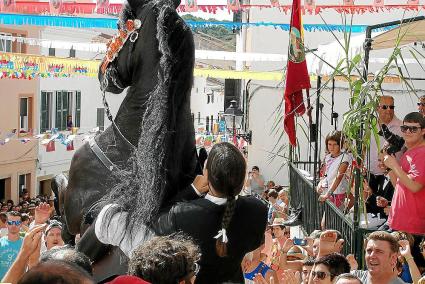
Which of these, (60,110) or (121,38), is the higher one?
(121,38)

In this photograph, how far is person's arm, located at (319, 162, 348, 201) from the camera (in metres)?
8.78

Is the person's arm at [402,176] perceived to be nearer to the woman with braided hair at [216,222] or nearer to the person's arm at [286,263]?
the person's arm at [286,263]

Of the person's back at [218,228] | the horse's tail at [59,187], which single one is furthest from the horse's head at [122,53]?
the horse's tail at [59,187]

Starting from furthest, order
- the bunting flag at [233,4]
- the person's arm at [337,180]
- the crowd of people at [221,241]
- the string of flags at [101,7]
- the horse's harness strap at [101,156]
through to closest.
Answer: the bunting flag at [233,4]
the string of flags at [101,7]
the person's arm at [337,180]
the horse's harness strap at [101,156]
the crowd of people at [221,241]

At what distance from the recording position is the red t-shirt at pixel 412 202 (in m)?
6.84

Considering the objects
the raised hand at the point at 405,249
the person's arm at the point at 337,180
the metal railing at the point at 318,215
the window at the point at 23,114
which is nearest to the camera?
the raised hand at the point at 405,249

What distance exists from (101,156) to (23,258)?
0.62m

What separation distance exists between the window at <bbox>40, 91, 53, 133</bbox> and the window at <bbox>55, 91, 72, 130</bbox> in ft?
2.29

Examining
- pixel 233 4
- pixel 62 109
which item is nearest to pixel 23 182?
pixel 62 109

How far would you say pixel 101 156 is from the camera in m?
4.29

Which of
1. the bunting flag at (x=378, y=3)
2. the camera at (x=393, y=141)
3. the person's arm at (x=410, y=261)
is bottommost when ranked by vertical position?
the person's arm at (x=410, y=261)

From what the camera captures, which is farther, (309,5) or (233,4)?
(233,4)

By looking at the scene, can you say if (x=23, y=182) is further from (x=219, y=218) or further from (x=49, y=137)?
(x=219, y=218)

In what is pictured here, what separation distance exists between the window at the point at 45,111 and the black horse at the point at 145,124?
97.3 feet
